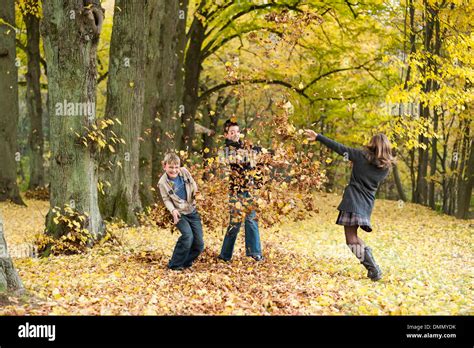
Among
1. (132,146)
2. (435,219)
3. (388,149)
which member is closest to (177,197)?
(388,149)

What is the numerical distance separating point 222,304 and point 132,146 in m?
7.64

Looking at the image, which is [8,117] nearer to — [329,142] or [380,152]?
[329,142]

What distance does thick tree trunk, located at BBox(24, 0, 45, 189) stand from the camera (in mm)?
24266

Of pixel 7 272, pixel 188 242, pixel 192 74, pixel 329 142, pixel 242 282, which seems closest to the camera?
pixel 7 272

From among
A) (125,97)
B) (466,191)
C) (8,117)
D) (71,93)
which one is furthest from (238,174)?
(466,191)

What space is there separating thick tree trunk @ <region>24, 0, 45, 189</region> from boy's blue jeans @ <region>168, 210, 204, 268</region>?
1823 cm

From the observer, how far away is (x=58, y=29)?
367 inches

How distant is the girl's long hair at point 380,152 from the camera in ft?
26.1

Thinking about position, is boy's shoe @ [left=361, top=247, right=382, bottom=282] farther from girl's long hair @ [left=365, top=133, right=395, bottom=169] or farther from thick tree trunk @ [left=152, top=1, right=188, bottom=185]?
thick tree trunk @ [left=152, top=1, right=188, bottom=185]

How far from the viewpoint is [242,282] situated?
7.59m

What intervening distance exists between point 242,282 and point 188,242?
959mm

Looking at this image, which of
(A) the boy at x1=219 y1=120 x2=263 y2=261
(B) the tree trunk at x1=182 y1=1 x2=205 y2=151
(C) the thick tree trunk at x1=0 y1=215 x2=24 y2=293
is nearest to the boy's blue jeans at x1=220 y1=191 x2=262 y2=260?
(A) the boy at x1=219 y1=120 x2=263 y2=261

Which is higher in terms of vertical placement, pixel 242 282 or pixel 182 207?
pixel 182 207

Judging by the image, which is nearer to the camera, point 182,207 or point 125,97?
point 182,207
